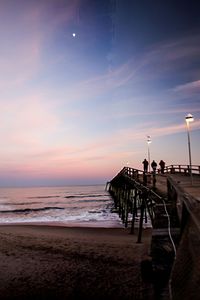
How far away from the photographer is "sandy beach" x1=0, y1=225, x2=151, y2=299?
809 centimetres

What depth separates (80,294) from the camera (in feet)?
26.2

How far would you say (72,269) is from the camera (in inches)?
401

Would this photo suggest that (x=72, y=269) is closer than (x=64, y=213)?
Yes

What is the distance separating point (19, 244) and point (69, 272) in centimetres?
648

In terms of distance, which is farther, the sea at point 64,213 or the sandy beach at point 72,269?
the sea at point 64,213

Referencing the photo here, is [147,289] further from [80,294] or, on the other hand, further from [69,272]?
[69,272]

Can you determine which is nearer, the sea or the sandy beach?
the sandy beach

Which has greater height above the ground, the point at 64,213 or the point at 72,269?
the point at 72,269

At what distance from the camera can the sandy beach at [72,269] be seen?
809cm

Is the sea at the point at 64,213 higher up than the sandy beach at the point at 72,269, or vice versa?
the sandy beach at the point at 72,269

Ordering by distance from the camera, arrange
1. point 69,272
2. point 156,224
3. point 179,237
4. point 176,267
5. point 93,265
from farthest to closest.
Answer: point 93,265 → point 69,272 → point 156,224 → point 179,237 → point 176,267

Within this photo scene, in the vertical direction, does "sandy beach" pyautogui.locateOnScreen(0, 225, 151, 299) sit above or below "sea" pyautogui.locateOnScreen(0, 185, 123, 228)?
above

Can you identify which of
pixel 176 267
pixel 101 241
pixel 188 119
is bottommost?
pixel 101 241

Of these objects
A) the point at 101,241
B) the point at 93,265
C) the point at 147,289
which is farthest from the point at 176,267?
the point at 101,241
